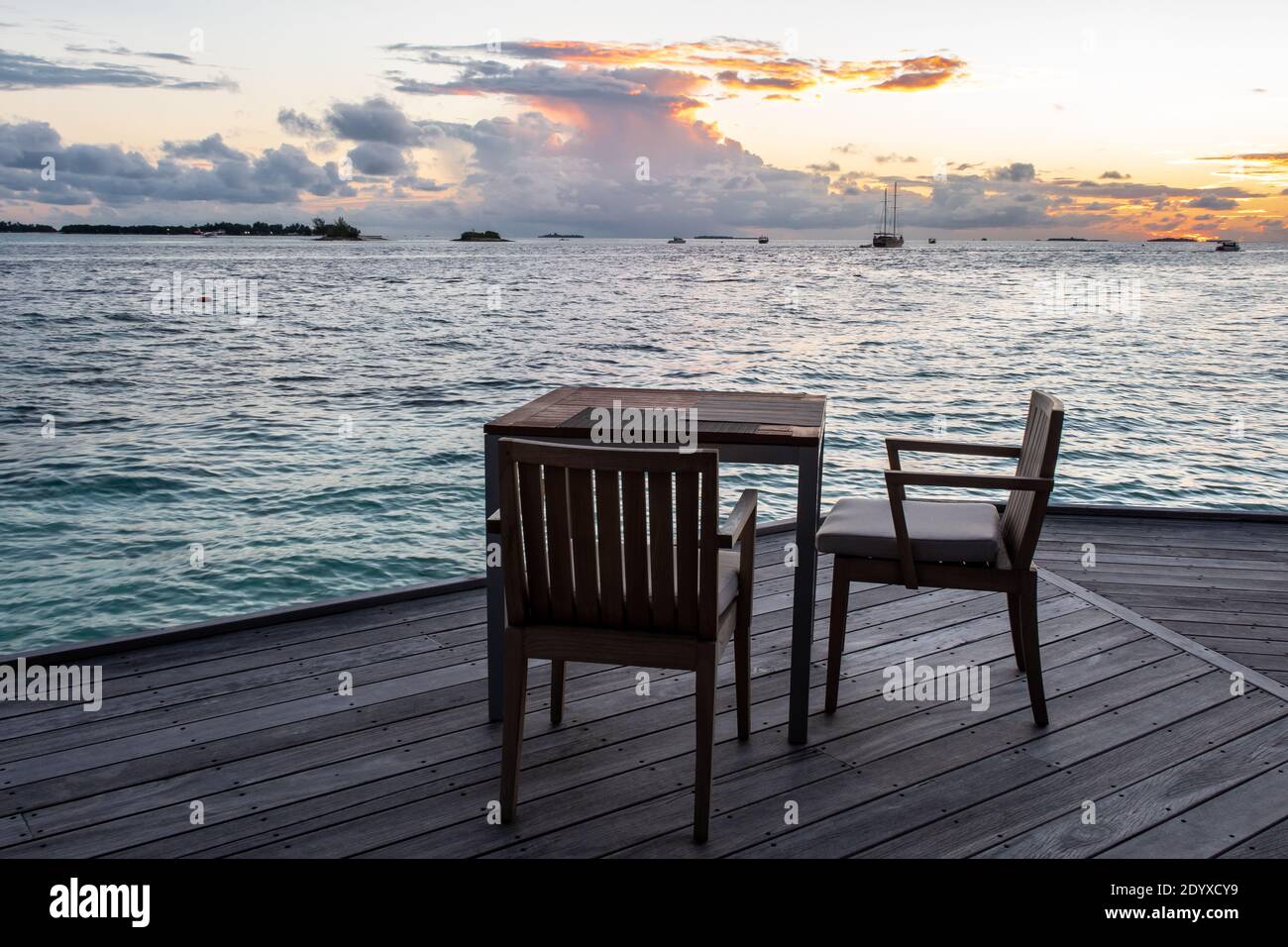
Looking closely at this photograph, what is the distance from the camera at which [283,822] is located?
2.08 m

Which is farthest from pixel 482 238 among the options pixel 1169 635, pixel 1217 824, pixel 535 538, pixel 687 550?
pixel 1217 824

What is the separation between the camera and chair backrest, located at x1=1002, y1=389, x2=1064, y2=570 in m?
2.42

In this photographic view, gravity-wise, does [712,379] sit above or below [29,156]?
below

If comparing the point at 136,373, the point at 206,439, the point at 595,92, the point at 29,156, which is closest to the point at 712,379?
the point at 206,439

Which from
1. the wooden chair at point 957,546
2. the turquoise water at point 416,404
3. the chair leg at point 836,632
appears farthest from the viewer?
the turquoise water at point 416,404

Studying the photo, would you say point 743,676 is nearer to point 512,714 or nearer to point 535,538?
point 512,714

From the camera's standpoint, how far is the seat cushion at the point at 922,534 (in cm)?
251

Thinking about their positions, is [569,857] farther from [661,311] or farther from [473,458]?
[661,311]

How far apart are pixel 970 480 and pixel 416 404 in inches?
428

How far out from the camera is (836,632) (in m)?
2.60

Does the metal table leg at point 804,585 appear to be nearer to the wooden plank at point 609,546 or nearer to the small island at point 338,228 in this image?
the wooden plank at point 609,546

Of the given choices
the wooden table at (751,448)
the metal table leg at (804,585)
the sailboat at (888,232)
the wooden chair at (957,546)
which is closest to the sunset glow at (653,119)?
the wooden table at (751,448)

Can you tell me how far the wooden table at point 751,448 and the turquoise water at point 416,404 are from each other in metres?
3.69

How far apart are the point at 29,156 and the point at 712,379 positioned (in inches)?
822
